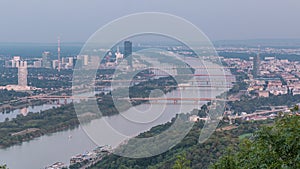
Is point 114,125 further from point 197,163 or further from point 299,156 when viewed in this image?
point 299,156

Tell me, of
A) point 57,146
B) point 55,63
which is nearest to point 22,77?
point 55,63

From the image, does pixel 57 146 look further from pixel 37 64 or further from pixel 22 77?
pixel 37 64

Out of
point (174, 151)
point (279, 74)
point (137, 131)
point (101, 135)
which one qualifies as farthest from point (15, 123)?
point (279, 74)

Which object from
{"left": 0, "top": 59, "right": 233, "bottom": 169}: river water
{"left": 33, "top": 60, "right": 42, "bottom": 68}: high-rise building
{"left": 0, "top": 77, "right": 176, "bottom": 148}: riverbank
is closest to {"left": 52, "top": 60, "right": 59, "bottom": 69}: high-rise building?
{"left": 33, "top": 60, "right": 42, "bottom": 68}: high-rise building

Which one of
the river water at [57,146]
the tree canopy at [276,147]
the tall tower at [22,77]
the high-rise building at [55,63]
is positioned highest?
the high-rise building at [55,63]

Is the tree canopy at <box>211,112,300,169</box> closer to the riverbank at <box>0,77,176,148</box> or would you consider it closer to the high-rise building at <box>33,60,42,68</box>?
the riverbank at <box>0,77,176,148</box>

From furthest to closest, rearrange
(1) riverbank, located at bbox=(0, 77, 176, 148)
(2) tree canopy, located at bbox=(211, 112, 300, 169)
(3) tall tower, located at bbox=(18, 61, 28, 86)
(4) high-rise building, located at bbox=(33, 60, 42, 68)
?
(4) high-rise building, located at bbox=(33, 60, 42, 68)
(3) tall tower, located at bbox=(18, 61, 28, 86)
(1) riverbank, located at bbox=(0, 77, 176, 148)
(2) tree canopy, located at bbox=(211, 112, 300, 169)

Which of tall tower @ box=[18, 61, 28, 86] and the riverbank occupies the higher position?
tall tower @ box=[18, 61, 28, 86]

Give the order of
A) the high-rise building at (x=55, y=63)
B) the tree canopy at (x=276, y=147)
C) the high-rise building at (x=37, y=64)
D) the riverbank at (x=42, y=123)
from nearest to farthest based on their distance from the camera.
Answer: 1. the tree canopy at (x=276, y=147)
2. the riverbank at (x=42, y=123)
3. the high-rise building at (x=55, y=63)
4. the high-rise building at (x=37, y=64)

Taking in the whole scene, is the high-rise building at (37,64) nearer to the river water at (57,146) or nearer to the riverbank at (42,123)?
the riverbank at (42,123)

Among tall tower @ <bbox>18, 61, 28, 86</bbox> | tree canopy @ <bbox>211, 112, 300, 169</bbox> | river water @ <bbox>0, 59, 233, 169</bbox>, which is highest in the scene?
tall tower @ <bbox>18, 61, 28, 86</bbox>

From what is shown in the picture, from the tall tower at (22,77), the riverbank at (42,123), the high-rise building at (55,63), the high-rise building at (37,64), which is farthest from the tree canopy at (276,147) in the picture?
the high-rise building at (37,64)
